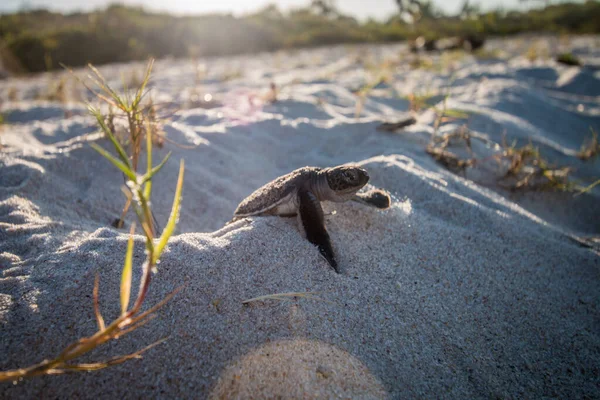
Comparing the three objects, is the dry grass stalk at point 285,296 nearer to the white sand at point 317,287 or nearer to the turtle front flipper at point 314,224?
the white sand at point 317,287

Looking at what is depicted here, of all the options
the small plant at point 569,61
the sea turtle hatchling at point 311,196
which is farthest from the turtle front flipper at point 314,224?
the small plant at point 569,61

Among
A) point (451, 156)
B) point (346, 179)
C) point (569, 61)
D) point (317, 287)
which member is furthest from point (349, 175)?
point (569, 61)

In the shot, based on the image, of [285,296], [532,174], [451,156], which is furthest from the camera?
[451,156]

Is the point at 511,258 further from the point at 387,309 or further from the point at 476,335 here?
the point at 387,309

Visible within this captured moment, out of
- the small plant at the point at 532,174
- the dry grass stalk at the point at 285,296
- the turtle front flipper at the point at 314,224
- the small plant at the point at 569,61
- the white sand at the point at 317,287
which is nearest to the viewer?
the white sand at the point at 317,287

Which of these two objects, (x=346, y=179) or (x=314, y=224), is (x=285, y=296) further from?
(x=346, y=179)

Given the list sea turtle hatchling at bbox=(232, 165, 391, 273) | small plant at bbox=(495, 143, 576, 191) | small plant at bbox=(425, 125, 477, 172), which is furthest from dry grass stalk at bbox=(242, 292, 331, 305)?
small plant at bbox=(495, 143, 576, 191)
